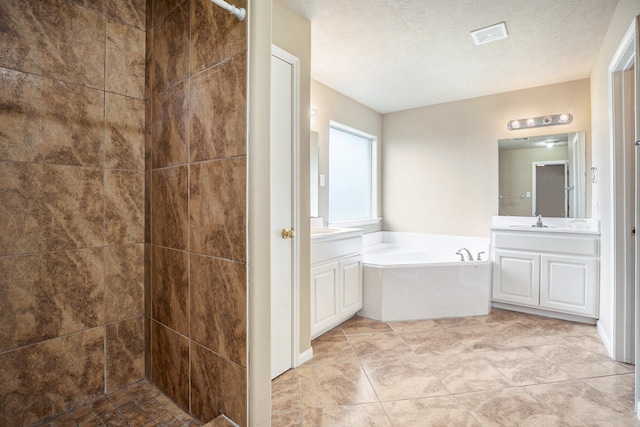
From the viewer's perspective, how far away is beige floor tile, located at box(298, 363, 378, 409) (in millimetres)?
1678

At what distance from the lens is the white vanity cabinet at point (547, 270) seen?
2752 mm

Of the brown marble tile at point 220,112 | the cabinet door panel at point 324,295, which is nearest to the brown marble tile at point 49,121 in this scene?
the brown marble tile at point 220,112

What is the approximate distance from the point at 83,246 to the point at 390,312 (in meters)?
2.34

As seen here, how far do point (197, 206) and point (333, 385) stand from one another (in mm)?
1293

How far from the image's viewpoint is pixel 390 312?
9.30 feet

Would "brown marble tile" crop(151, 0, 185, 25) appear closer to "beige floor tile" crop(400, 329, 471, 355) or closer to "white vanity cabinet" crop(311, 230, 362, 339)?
"white vanity cabinet" crop(311, 230, 362, 339)

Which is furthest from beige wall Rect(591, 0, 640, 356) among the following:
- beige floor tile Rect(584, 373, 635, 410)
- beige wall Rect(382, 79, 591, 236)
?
beige wall Rect(382, 79, 591, 236)

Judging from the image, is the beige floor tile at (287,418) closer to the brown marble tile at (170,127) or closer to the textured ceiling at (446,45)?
the brown marble tile at (170,127)

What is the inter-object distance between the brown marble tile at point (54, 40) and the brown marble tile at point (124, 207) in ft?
1.37

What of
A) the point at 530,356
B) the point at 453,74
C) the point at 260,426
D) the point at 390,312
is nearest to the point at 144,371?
the point at 260,426

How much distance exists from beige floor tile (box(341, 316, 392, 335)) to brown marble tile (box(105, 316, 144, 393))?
1.52 metres

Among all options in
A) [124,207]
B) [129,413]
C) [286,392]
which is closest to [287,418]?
[286,392]

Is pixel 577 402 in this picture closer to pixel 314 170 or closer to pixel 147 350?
pixel 147 350

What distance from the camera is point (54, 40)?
4.18 feet
